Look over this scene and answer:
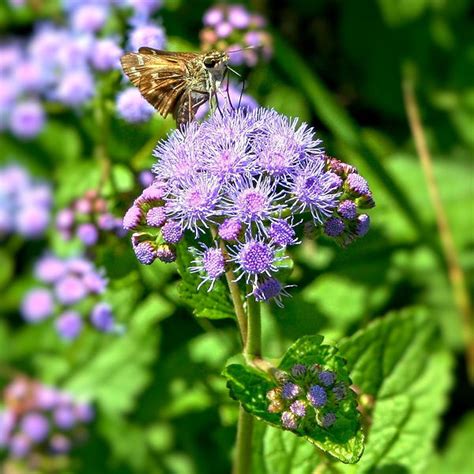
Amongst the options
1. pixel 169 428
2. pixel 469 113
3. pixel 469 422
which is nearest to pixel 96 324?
pixel 169 428

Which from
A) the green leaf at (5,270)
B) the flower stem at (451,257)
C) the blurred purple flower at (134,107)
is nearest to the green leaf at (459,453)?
the flower stem at (451,257)

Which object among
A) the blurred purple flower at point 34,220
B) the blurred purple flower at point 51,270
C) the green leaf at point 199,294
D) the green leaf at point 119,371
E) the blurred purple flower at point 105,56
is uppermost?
the blurred purple flower at point 105,56

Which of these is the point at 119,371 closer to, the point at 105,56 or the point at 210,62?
the point at 105,56

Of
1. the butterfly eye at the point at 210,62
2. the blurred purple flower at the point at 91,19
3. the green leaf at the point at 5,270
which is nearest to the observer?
the butterfly eye at the point at 210,62

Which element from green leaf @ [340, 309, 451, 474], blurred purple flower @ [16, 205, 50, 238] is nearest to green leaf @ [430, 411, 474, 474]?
green leaf @ [340, 309, 451, 474]

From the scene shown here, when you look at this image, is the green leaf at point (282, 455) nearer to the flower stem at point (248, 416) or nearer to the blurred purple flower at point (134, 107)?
the flower stem at point (248, 416)

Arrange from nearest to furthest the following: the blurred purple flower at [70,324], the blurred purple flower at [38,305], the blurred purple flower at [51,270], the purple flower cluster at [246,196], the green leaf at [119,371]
Answer: the purple flower cluster at [246,196] → the blurred purple flower at [70,324] → the blurred purple flower at [51,270] → the green leaf at [119,371] → the blurred purple flower at [38,305]

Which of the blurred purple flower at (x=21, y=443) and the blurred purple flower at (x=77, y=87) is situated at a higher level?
the blurred purple flower at (x=77, y=87)
